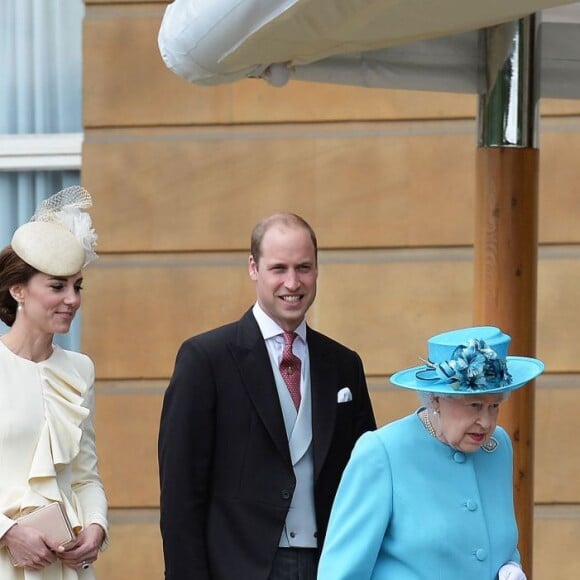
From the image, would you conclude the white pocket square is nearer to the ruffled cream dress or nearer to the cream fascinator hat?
the ruffled cream dress

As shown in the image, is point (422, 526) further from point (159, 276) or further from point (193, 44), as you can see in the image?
point (159, 276)

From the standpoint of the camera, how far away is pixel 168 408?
15.2ft

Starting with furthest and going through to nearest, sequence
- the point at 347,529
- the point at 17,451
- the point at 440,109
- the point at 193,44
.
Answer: the point at 440,109 < the point at 17,451 < the point at 193,44 < the point at 347,529

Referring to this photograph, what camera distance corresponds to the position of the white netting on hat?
488cm

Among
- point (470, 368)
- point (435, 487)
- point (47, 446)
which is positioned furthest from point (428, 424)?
point (47, 446)

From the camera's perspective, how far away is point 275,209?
733cm

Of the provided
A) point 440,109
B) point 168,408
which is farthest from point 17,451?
point 440,109

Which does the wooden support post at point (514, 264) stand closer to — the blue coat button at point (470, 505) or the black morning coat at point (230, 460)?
the black morning coat at point (230, 460)

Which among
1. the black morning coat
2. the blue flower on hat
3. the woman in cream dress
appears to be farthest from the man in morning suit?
the blue flower on hat

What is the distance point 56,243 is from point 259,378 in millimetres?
753

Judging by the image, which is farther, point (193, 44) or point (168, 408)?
point (168, 408)

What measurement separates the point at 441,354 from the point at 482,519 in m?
0.42

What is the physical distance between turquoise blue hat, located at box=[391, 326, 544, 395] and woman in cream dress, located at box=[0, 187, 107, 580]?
1.31 metres

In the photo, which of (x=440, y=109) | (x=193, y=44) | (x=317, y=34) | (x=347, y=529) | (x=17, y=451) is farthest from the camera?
(x=440, y=109)
